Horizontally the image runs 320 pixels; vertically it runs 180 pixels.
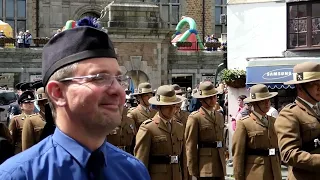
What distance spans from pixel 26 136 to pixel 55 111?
22.7 ft

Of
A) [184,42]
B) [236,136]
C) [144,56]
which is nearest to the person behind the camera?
[236,136]

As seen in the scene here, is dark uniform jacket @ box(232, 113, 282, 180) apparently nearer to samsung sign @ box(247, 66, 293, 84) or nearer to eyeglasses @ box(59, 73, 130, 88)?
eyeglasses @ box(59, 73, 130, 88)

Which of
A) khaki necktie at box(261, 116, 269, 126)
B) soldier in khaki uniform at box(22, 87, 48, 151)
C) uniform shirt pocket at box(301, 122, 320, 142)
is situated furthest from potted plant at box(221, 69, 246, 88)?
uniform shirt pocket at box(301, 122, 320, 142)

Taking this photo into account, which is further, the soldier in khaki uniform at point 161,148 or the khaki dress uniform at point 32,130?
the khaki dress uniform at point 32,130

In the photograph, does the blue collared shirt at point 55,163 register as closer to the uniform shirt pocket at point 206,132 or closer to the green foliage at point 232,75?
the uniform shirt pocket at point 206,132

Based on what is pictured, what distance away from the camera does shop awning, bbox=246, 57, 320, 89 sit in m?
17.5

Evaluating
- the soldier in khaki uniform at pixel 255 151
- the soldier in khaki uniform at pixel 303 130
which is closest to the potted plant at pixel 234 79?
the soldier in khaki uniform at pixel 255 151

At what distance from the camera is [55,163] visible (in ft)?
8.61

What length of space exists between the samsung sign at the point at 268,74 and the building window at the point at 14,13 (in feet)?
70.8

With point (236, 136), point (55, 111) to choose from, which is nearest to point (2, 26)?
Result: point (236, 136)

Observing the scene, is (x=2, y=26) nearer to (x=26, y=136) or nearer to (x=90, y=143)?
(x=26, y=136)

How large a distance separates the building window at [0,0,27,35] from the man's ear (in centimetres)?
3437

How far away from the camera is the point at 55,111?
112 inches

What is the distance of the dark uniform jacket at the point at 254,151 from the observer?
27.3ft
